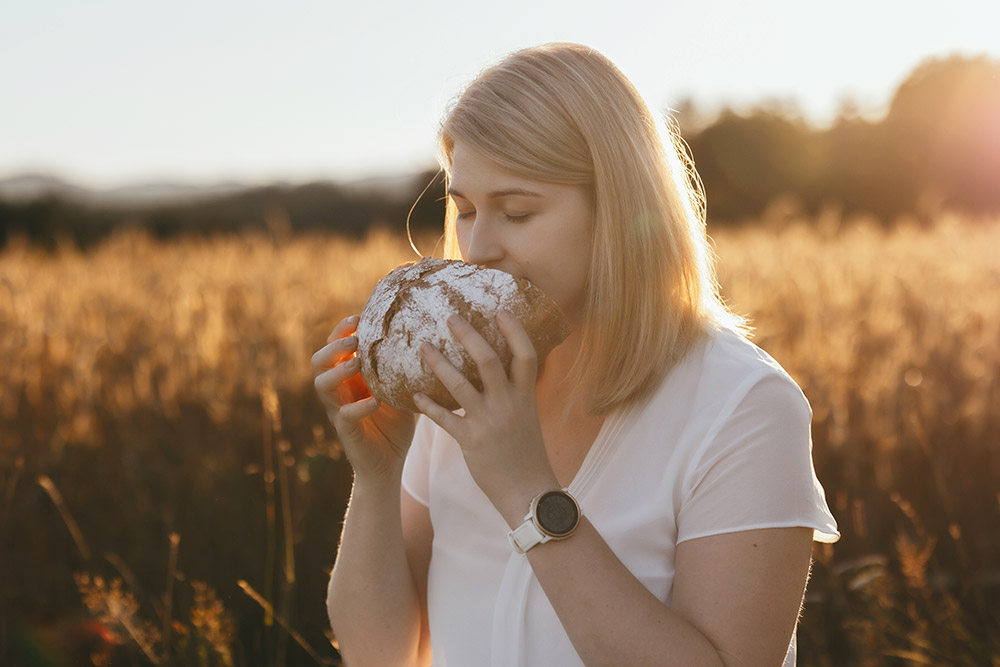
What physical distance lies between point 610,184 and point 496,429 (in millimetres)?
587

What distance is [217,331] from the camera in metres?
4.53

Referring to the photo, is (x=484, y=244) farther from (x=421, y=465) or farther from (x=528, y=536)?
(x=421, y=465)

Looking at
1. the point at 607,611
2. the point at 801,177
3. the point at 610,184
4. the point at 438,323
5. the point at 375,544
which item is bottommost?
the point at 801,177

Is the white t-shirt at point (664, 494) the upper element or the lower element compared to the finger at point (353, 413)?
lower

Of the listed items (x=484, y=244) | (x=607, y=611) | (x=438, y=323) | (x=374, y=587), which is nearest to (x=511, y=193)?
(x=484, y=244)

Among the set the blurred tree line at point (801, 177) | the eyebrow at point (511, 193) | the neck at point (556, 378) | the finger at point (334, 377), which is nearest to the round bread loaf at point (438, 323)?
the finger at point (334, 377)

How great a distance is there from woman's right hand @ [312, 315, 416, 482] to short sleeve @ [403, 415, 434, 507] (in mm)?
190

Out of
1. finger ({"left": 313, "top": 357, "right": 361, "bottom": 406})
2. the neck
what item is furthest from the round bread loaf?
the neck

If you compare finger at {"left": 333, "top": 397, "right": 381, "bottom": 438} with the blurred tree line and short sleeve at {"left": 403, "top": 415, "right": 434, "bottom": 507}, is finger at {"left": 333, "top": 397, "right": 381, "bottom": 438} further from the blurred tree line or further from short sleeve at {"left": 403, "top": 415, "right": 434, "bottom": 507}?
the blurred tree line

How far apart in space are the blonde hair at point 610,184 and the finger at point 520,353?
0.30 metres

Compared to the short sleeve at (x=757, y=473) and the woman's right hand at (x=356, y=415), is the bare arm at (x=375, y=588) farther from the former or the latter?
the short sleeve at (x=757, y=473)

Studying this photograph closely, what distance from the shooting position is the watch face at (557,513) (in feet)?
5.10

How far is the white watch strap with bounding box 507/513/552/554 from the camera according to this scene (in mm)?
1561

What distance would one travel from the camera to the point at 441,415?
1.62 m
